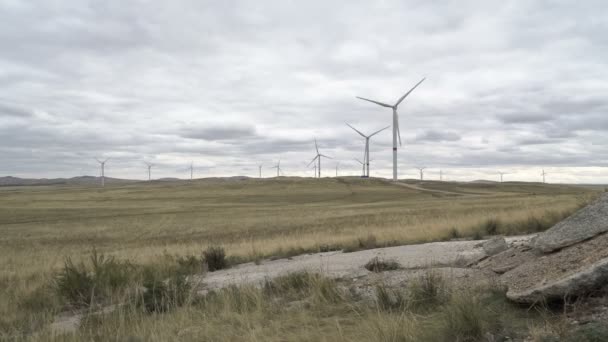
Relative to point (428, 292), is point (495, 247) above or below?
above

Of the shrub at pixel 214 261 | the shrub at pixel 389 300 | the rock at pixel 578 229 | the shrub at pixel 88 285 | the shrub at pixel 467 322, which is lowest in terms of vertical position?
the shrub at pixel 214 261

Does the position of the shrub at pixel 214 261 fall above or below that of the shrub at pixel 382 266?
below

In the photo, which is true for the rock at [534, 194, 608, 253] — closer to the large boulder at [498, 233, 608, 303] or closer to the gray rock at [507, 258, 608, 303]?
the large boulder at [498, 233, 608, 303]

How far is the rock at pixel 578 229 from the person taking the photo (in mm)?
8227

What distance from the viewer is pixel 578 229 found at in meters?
8.49

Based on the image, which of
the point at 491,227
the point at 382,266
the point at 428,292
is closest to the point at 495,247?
the point at 382,266

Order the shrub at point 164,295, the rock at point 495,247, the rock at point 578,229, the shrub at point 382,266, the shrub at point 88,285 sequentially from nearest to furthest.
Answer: the rock at point 578,229
the shrub at point 164,295
the shrub at point 88,285
the rock at point 495,247
the shrub at point 382,266

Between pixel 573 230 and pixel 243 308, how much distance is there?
576 centimetres

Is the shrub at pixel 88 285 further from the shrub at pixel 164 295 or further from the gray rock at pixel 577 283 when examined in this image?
the gray rock at pixel 577 283

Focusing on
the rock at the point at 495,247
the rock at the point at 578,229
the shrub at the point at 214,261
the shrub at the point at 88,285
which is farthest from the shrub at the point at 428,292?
the shrub at the point at 214,261

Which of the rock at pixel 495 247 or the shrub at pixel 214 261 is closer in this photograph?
the rock at pixel 495 247

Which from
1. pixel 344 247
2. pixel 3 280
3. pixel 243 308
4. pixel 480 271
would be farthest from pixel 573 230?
pixel 3 280

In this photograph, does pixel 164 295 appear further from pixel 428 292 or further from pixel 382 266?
pixel 382 266

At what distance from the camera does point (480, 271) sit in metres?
9.52
